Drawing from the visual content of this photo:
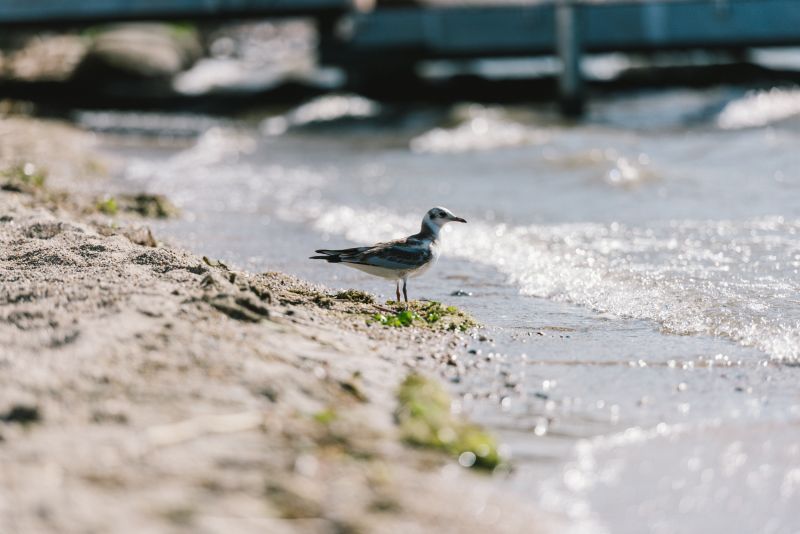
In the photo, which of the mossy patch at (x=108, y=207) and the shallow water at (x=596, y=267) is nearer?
the shallow water at (x=596, y=267)

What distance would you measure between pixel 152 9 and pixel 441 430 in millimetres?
25147

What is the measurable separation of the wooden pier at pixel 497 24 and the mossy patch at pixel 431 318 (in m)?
19.0

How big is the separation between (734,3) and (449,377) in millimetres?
20894

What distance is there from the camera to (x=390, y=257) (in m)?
8.22

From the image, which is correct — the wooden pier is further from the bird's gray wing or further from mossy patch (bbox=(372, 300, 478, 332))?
mossy patch (bbox=(372, 300, 478, 332))

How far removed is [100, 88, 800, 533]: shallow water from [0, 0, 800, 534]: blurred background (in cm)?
3

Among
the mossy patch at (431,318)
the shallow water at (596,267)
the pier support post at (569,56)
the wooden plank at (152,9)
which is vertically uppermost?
the wooden plank at (152,9)

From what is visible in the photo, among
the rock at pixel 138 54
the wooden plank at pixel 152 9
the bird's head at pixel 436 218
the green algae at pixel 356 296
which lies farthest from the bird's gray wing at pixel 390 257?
the rock at pixel 138 54

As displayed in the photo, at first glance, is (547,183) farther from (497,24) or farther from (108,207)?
(497,24)

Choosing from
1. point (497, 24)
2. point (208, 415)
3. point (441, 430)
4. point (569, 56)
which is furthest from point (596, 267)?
point (497, 24)

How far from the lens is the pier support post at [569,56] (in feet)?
84.7

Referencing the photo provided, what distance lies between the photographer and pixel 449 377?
6.43 m

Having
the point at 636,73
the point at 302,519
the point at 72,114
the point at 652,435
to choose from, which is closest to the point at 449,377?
the point at 652,435

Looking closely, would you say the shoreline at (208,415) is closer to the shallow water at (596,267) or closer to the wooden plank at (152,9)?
the shallow water at (596,267)
